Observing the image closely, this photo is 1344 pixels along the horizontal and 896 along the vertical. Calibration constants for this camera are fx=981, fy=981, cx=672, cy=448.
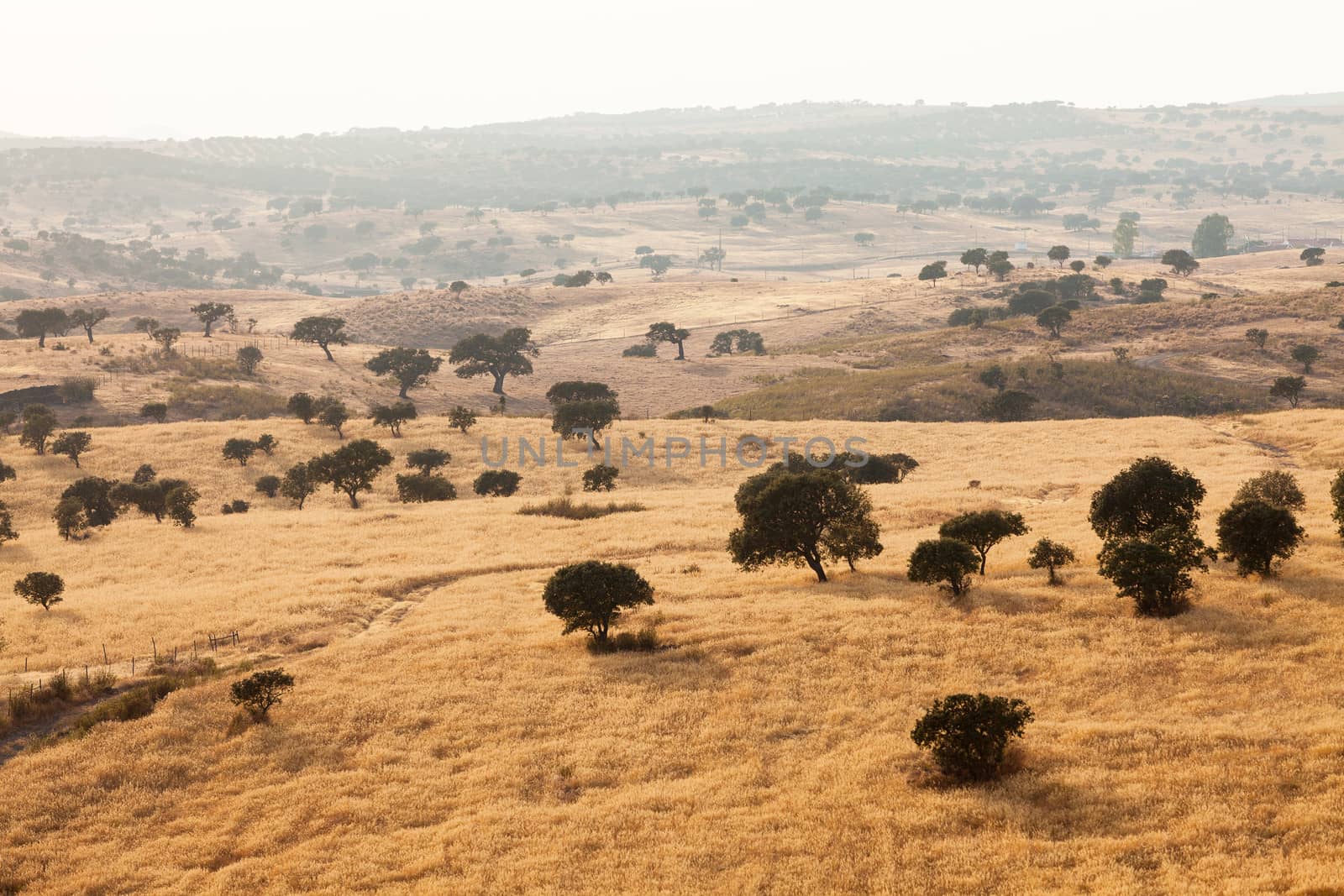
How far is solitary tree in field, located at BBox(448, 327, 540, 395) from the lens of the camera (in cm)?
13650

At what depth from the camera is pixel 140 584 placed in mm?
53781

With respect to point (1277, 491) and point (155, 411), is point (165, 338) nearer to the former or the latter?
point (155, 411)

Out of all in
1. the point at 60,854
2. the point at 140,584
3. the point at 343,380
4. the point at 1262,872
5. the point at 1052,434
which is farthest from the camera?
the point at 343,380

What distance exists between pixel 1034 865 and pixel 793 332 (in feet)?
522

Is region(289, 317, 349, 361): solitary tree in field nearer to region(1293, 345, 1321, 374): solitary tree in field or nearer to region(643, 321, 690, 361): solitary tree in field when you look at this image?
region(643, 321, 690, 361): solitary tree in field

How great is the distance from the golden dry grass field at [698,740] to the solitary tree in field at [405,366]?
77.3 m

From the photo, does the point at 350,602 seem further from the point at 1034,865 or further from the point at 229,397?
the point at 229,397

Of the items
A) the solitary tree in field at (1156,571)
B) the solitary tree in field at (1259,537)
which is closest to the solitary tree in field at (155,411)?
the solitary tree in field at (1156,571)

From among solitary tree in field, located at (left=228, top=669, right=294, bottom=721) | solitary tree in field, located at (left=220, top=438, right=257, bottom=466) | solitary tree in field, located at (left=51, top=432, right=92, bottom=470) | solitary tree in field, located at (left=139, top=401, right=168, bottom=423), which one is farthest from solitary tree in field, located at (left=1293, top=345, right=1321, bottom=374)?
solitary tree in field, located at (left=139, top=401, right=168, bottom=423)

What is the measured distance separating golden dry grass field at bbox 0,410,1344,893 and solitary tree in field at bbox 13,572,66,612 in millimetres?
737

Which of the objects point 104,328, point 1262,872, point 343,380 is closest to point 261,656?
point 1262,872

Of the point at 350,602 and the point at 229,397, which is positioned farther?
the point at 229,397

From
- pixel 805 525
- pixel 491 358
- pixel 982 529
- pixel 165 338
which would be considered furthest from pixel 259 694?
pixel 165 338

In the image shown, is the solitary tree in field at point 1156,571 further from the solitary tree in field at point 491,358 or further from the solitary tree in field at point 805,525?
the solitary tree in field at point 491,358
